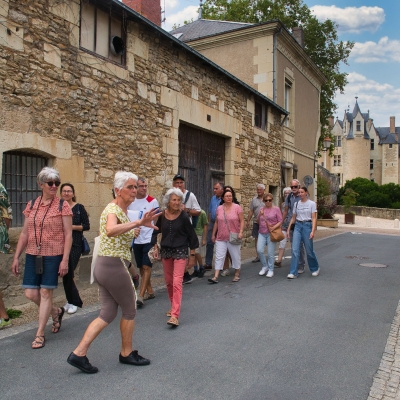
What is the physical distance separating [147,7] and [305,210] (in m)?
7.16

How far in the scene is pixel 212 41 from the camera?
16.4 metres

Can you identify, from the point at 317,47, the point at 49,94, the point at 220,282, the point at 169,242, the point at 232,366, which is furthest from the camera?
the point at 317,47

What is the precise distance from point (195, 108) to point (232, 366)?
718cm

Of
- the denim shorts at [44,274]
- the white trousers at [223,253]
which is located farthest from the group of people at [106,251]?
the white trousers at [223,253]

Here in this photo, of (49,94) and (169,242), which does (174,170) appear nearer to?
(49,94)

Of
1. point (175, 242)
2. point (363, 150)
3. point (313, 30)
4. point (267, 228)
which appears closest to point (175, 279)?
point (175, 242)

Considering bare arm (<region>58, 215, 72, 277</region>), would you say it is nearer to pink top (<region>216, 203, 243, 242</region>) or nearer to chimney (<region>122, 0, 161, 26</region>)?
pink top (<region>216, 203, 243, 242</region>)

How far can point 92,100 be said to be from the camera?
21.9 feet

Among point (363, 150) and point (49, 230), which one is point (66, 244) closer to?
point (49, 230)

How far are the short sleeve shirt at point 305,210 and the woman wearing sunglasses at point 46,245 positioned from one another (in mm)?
4822

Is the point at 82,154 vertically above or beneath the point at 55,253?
above

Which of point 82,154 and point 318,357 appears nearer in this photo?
point 318,357

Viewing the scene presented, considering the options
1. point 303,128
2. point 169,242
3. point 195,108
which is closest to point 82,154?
point 169,242

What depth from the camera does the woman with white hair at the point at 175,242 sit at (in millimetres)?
4668
